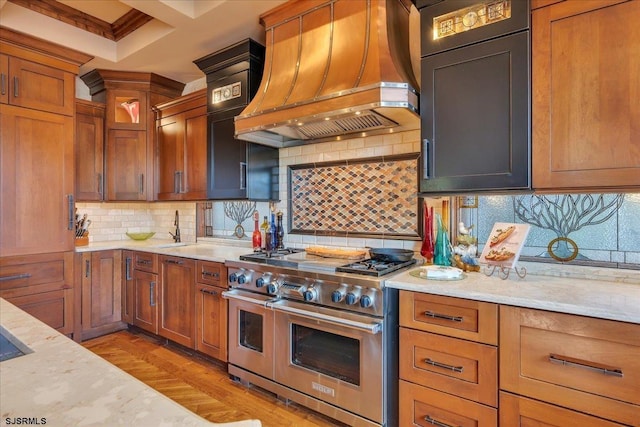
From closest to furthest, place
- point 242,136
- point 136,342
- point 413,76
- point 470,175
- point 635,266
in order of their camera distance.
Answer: point 635,266, point 470,175, point 413,76, point 242,136, point 136,342

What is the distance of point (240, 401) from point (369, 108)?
6.78 ft

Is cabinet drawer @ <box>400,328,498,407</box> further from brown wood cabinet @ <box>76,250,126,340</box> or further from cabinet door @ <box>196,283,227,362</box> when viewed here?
brown wood cabinet @ <box>76,250,126,340</box>

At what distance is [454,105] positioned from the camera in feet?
6.22

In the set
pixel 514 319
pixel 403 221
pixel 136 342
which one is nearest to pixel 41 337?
pixel 514 319

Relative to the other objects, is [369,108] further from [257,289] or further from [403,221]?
[257,289]

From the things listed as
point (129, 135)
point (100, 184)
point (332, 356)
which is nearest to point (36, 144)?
point (100, 184)

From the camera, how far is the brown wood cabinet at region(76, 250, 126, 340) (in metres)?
3.33

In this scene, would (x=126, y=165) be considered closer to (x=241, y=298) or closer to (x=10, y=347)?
(x=241, y=298)

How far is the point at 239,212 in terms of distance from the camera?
3520 millimetres

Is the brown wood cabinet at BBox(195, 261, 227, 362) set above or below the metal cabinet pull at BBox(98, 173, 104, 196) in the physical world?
below

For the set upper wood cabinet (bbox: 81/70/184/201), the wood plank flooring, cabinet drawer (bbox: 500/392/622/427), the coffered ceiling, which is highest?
the coffered ceiling

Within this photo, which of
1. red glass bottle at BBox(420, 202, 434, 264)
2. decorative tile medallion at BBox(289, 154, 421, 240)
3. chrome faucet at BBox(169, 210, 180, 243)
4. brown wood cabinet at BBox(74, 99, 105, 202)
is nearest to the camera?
red glass bottle at BBox(420, 202, 434, 264)

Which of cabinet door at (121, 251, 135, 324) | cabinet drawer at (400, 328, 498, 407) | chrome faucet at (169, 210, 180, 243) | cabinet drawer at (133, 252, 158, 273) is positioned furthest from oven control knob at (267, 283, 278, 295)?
chrome faucet at (169, 210, 180, 243)

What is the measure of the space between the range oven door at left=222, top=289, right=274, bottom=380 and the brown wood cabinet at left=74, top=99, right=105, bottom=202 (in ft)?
7.35
